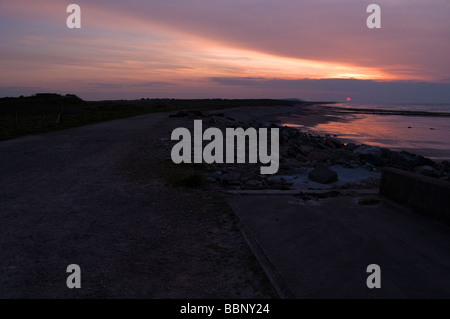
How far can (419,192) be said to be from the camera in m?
5.92

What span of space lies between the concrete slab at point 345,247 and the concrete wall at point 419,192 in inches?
6.6

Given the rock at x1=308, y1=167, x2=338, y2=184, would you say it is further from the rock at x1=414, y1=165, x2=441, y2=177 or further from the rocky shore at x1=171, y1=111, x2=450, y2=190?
the rock at x1=414, y1=165, x2=441, y2=177

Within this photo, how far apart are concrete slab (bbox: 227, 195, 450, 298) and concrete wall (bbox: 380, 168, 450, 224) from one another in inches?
6.6

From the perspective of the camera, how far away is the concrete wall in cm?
545

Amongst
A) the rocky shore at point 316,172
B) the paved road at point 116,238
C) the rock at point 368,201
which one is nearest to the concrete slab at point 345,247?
the rock at point 368,201

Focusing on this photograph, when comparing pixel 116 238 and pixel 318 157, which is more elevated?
pixel 318 157

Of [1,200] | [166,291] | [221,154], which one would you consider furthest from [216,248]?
[221,154]

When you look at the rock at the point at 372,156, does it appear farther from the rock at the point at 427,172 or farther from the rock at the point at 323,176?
the rock at the point at 323,176

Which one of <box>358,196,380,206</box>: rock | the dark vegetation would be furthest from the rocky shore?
the dark vegetation

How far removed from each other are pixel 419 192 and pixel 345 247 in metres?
2.42

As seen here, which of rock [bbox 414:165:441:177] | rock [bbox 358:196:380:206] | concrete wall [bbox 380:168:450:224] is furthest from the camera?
rock [bbox 414:165:441:177]

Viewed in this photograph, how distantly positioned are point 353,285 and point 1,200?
22.8 feet

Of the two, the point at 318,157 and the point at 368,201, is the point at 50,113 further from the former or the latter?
the point at 368,201

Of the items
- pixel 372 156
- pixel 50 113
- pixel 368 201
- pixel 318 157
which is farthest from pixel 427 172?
pixel 50 113
